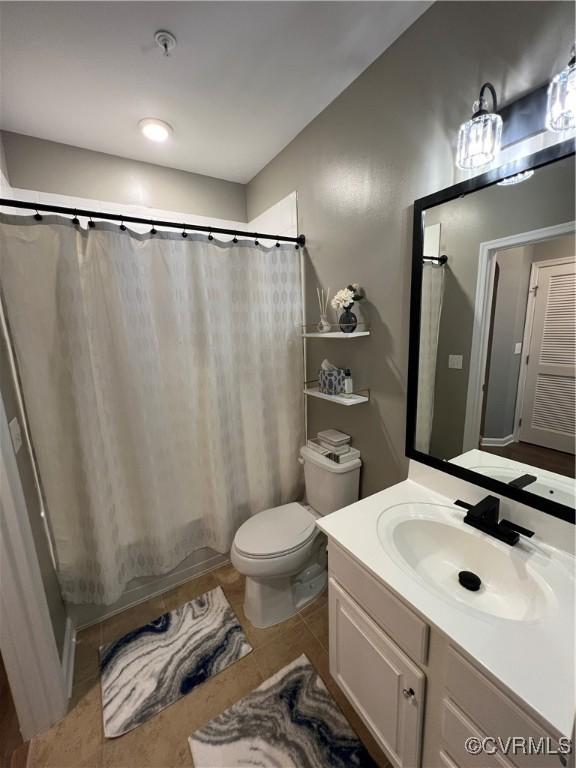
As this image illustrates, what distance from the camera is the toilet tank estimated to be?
1583 mm

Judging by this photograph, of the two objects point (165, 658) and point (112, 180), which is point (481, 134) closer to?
point (112, 180)

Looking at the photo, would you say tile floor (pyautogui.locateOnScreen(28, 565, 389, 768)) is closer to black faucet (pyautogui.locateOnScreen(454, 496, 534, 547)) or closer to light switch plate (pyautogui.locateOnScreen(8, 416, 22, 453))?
black faucet (pyautogui.locateOnScreen(454, 496, 534, 547))

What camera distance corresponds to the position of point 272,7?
1.04 meters

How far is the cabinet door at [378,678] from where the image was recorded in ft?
2.72

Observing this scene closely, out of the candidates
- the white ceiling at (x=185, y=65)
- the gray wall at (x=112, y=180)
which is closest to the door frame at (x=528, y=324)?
the white ceiling at (x=185, y=65)

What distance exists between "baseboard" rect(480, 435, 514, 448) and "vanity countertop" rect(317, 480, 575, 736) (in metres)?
0.28

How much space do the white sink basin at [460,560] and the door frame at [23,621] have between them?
1.22 metres

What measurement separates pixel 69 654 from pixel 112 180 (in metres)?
2.49

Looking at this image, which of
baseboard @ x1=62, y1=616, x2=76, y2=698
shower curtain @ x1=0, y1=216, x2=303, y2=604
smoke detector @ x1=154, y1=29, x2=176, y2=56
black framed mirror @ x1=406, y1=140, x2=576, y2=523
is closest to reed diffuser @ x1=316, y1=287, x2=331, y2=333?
shower curtain @ x1=0, y1=216, x2=303, y2=604

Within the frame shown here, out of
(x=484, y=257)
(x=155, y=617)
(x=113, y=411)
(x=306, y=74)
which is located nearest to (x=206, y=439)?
(x=113, y=411)

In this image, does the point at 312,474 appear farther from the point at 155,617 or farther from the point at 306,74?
the point at 306,74

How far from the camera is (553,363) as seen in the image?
85cm

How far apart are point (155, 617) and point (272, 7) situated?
8.72ft

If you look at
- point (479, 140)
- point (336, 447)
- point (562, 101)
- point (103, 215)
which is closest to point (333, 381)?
point (336, 447)
